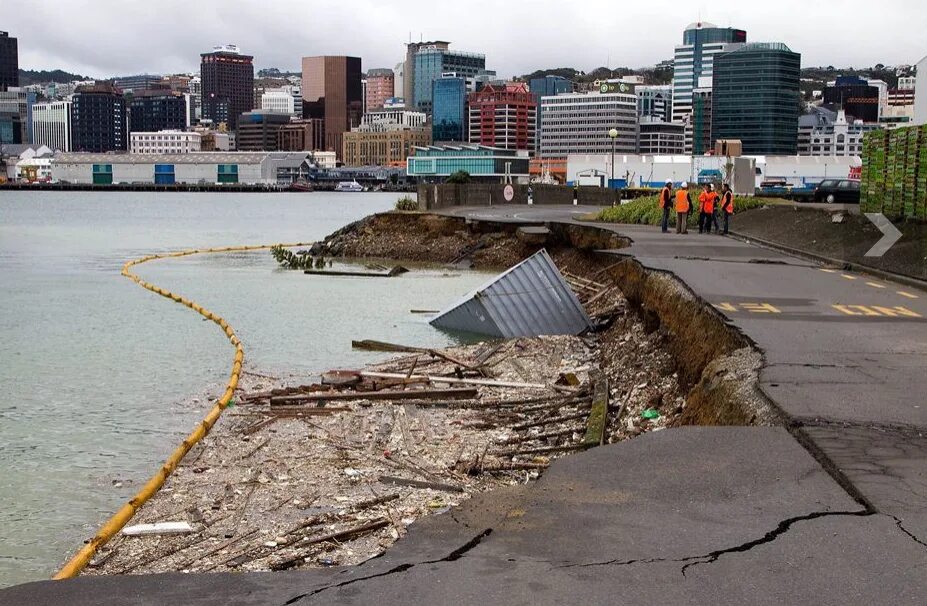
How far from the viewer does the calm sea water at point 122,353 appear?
38.0 ft

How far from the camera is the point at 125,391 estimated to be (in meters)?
17.4

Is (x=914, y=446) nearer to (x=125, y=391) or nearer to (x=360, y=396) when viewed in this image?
(x=360, y=396)

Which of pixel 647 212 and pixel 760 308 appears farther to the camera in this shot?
pixel 647 212

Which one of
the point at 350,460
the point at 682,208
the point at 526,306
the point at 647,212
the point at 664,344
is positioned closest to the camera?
the point at 350,460

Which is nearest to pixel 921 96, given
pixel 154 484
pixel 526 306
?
pixel 526 306

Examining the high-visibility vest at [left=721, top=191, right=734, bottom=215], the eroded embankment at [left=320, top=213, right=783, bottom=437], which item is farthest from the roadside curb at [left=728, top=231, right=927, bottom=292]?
the eroded embankment at [left=320, top=213, right=783, bottom=437]

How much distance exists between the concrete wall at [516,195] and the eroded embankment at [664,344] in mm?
18733

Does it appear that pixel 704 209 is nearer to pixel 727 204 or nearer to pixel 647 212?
pixel 727 204

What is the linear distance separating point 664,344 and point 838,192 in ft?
147

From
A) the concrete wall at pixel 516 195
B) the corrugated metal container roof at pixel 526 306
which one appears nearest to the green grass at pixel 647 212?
A: the concrete wall at pixel 516 195

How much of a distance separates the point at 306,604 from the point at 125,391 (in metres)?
11.9

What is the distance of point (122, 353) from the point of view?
71.0 ft

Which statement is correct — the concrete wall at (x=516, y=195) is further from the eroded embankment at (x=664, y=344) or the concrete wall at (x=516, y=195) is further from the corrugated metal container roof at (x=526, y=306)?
the corrugated metal container roof at (x=526, y=306)

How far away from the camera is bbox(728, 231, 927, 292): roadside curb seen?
2145cm
